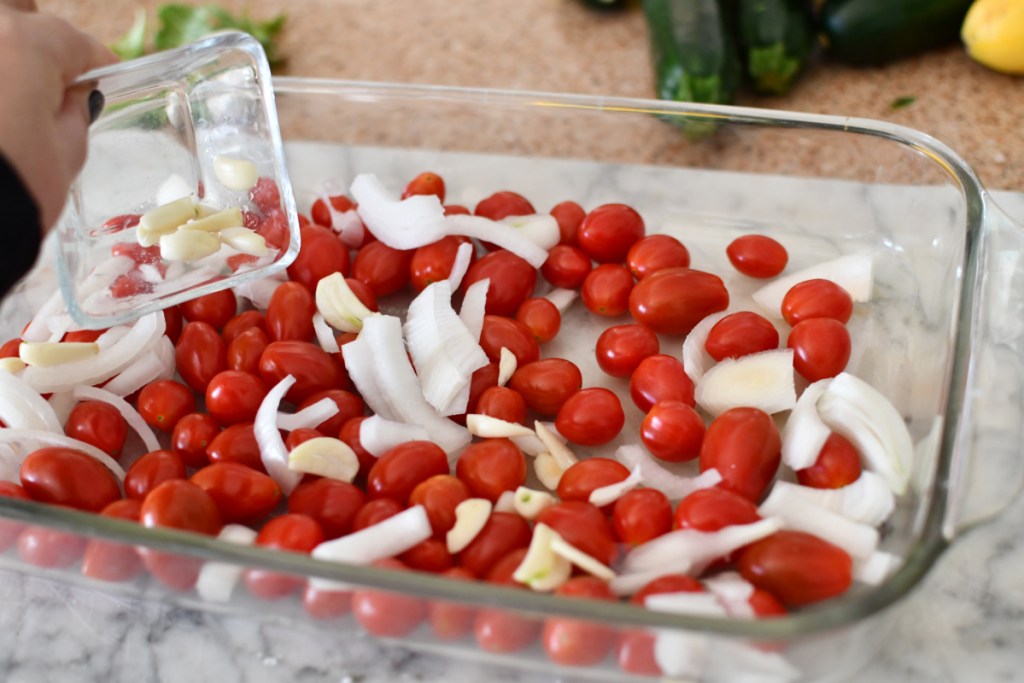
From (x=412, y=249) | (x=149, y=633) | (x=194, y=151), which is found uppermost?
(x=194, y=151)

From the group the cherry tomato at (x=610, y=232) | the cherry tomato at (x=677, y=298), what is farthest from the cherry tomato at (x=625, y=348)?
the cherry tomato at (x=610, y=232)

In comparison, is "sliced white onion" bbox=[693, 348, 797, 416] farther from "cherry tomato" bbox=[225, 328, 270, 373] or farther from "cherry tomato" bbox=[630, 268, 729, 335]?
"cherry tomato" bbox=[225, 328, 270, 373]

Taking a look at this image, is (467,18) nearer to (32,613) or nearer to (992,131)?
(992,131)

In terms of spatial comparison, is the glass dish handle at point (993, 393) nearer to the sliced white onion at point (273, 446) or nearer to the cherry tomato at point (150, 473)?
the sliced white onion at point (273, 446)

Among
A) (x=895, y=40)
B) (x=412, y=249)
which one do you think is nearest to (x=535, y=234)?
(x=412, y=249)

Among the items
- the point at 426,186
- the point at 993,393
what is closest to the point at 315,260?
the point at 426,186

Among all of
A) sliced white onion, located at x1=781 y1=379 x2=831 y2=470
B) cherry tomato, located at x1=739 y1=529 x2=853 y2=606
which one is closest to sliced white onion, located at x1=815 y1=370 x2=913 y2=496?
sliced white onion, located at x1=781 y1=379 x2=831 y2=470
